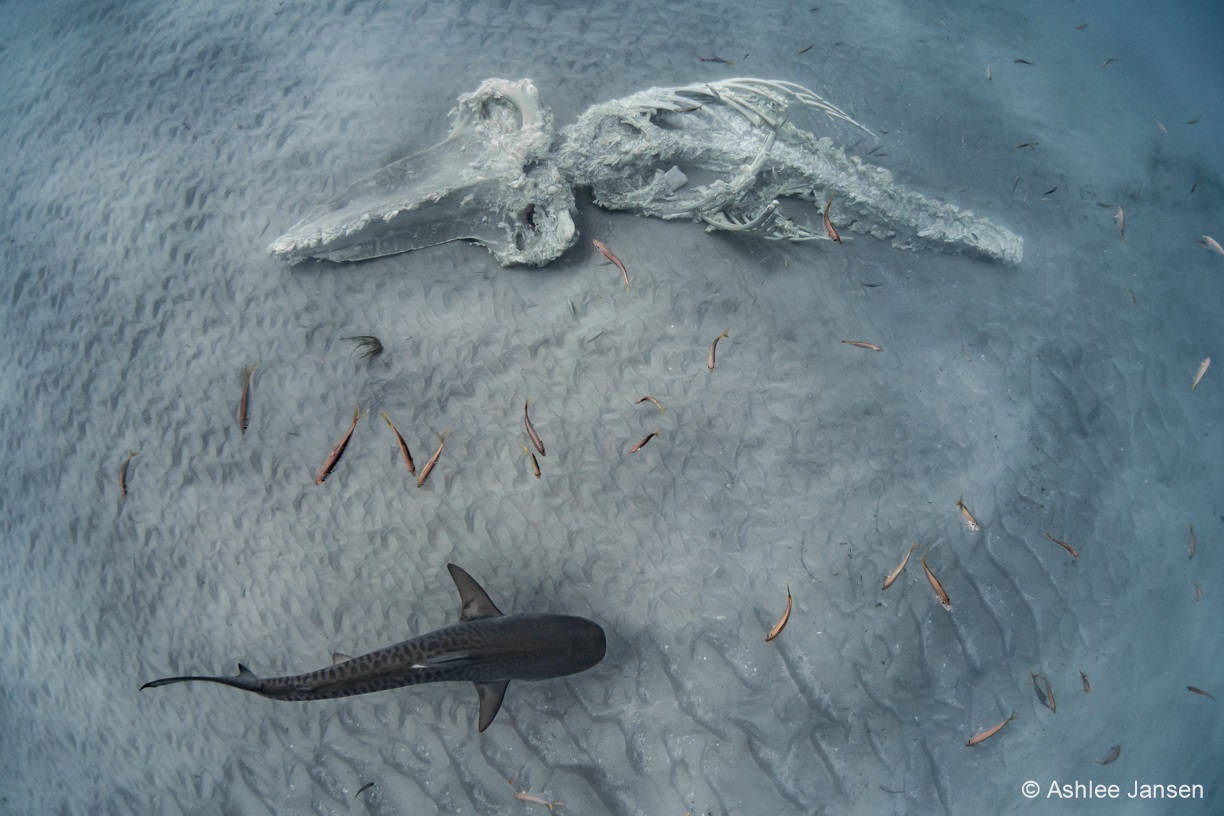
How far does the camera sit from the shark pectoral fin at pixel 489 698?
9.93ft

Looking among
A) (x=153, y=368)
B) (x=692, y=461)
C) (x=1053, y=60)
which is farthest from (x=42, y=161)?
(x=1053, y=60)

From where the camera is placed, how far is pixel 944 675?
145 inches

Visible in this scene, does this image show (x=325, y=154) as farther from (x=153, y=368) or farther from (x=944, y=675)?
(x=944, y=675)

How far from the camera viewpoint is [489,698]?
120 inches

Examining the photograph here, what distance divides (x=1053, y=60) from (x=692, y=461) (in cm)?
766

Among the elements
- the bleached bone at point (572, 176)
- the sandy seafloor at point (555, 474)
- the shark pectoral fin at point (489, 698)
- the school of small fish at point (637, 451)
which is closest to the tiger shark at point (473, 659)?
the shark pectoral fin at point (489, 698)

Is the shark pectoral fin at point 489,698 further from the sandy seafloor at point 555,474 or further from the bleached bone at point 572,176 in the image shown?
the bleached bone at point 572,176

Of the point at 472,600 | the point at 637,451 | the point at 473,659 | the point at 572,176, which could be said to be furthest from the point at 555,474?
the point at 572,176

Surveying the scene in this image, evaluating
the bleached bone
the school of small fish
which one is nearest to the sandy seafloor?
the school of small fish

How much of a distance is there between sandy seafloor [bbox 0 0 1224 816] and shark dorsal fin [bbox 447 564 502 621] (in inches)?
15.9

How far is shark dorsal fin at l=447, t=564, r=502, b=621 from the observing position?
3.12m

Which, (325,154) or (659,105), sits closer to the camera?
(659,105)

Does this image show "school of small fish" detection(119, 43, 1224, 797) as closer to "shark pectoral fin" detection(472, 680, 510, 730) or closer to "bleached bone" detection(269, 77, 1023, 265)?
"bleached bone" detection(269, 77, 1023, 265)

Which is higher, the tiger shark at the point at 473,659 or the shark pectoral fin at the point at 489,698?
the tiger shark at the point at 473,659
